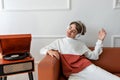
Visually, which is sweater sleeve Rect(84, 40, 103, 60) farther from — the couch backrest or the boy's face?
the boy's face

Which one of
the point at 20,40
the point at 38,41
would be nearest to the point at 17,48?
the point at 20,40

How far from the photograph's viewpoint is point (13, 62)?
1.70 metres

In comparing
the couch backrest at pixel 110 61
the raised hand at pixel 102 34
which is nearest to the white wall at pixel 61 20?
the raised hand at pixel 102 34

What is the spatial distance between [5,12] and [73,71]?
1.08 m

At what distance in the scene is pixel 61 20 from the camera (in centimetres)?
232

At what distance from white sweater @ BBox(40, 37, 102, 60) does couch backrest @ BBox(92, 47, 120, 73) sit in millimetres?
71

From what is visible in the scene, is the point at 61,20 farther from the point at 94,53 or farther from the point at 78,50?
the point at 94,53

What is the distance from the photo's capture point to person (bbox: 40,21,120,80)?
6.21ft

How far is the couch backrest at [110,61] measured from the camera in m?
2.12

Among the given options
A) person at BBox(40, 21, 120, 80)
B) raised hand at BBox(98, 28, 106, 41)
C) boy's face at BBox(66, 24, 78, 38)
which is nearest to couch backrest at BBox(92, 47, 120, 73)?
person at BBox(40, 21, 120, 80)

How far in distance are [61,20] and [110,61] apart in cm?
73

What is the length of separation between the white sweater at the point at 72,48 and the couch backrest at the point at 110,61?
0.23 ft

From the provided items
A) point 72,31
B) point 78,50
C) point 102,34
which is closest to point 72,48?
point 78,50

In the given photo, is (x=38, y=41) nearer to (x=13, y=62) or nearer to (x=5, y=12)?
(x=5, y=12)
